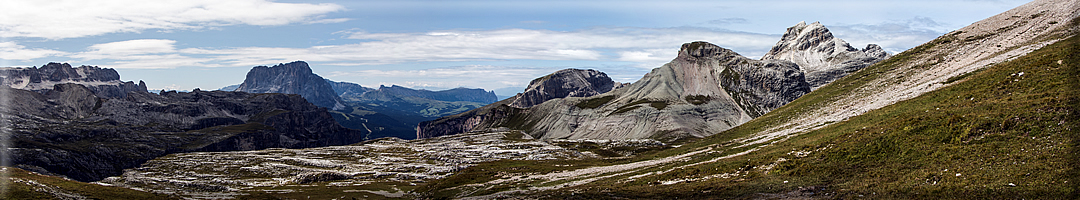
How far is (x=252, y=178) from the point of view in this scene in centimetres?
13925

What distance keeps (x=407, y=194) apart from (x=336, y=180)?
1376 inches

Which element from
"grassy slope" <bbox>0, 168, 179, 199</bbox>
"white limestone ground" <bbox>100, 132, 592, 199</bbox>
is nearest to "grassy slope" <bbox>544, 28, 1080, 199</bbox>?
"grassy slope" <bbox>0, 168, 179, 199</bbox>

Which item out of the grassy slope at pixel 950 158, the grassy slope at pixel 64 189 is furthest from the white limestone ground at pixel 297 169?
the grassy slope at pixel 950 158

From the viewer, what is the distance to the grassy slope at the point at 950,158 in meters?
38.4

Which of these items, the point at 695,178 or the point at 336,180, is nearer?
the point at 695,178

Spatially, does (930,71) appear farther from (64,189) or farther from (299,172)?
(299,172)

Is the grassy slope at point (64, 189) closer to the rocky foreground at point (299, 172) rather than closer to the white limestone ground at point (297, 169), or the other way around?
the rocky foreground at point (299, 172)

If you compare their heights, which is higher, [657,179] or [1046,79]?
[1046,79]

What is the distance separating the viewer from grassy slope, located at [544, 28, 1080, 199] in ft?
126

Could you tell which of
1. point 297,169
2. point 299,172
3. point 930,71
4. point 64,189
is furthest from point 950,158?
point 297,169

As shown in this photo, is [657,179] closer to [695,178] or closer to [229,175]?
[695,178]

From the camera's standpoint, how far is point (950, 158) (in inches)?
1742

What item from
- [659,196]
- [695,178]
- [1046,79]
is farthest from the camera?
[695,178]

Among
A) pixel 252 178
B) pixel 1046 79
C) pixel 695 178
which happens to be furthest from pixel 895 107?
pixel 252 178
